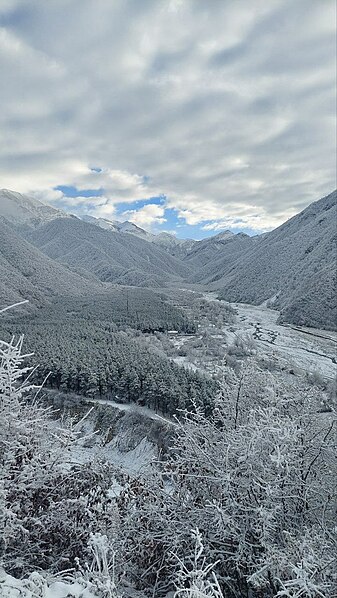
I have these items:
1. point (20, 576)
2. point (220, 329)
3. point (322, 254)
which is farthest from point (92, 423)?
point (322, 254)

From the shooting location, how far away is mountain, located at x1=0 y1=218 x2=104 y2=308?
88812 millimetres

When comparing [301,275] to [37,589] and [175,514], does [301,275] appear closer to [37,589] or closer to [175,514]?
[175,514]

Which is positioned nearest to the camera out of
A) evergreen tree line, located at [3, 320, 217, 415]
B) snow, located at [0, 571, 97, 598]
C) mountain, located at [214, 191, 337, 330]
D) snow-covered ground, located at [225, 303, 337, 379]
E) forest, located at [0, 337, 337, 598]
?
snow, located at [0, 571, 97, 598]

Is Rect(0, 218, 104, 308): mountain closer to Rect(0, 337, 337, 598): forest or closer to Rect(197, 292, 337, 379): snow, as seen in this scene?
Rect(197, 292, 337, 379): snow

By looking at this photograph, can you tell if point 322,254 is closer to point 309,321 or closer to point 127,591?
point 309,321

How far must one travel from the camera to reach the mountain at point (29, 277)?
88.8 metres

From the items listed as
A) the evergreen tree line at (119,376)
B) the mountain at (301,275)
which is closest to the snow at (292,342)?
the mountain at (301,275)

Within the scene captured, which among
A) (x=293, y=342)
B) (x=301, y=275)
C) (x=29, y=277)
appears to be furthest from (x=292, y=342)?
(x=29, y=277)

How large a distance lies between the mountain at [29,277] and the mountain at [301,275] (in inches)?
2044

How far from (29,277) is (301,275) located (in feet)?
249

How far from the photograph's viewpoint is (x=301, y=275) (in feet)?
333

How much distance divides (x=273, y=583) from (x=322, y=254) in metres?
107

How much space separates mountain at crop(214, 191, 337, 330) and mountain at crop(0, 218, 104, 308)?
51929 mm

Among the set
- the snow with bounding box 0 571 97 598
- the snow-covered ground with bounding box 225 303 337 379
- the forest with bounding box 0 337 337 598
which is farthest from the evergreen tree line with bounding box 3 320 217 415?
the snow with bounding box 0 571 97 598
